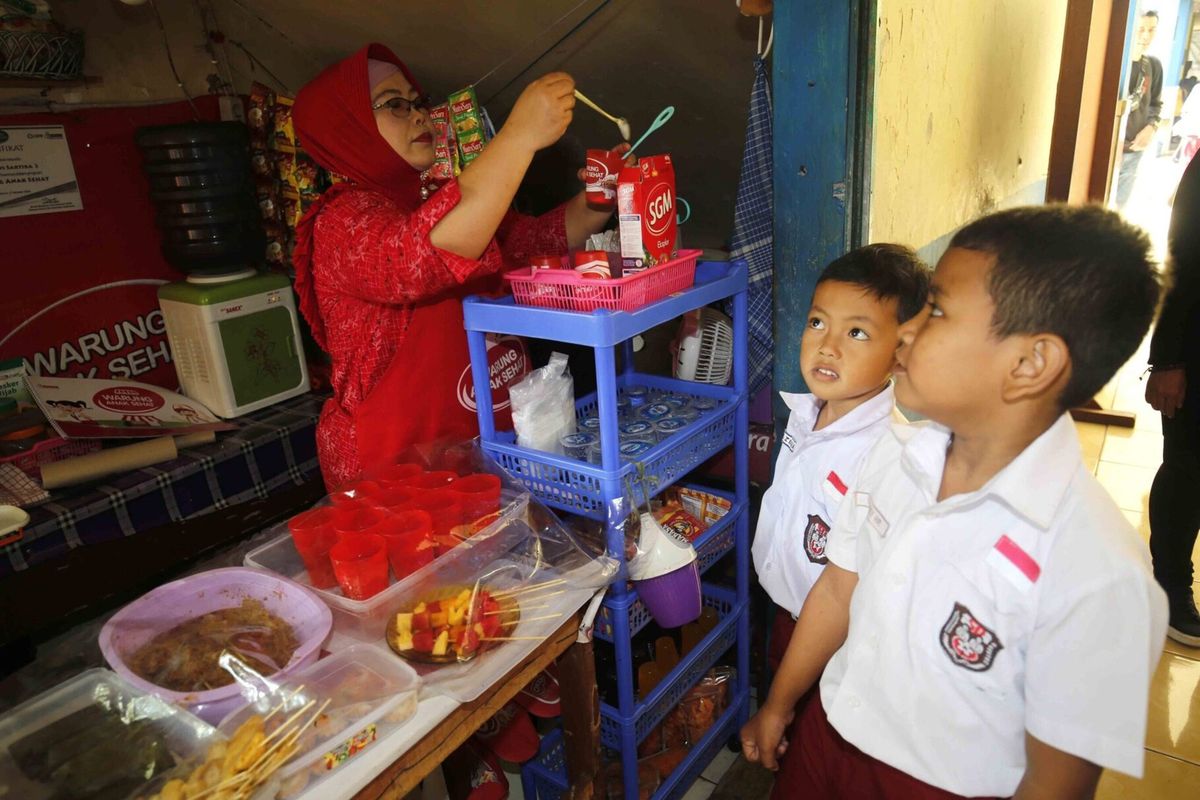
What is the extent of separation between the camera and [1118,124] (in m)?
4.62

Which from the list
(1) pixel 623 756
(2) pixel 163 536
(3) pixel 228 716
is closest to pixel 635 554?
(1) pixel 623 756

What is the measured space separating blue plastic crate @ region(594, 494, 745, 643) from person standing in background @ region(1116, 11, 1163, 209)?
515 cm

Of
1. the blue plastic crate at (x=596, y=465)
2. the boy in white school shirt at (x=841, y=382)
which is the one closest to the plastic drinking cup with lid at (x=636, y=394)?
the blue plastic crate at (x=596, y=465)

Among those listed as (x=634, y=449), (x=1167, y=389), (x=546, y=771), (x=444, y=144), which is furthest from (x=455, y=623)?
(x=1167, y=389)

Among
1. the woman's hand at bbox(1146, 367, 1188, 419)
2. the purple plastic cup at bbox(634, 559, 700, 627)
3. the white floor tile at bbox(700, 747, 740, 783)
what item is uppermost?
the woman's hand at bbox(1146, 367, 1188, 419)

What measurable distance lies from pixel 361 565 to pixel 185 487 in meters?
1.13

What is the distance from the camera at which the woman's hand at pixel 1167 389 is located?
212 cm

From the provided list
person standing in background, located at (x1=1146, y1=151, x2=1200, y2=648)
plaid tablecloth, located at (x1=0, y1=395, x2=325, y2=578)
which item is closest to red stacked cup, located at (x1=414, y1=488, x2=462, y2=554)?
plaid tablecloth, located at (x1=0, y1=395, x2=325, y2=578)

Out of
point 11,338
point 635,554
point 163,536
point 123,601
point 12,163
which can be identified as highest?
point 12,163

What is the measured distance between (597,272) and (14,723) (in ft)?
3.40

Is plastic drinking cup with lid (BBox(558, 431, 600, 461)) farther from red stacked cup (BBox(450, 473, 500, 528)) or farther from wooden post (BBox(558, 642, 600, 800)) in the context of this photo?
wooden post (BBox(558, 642, 600, 800))

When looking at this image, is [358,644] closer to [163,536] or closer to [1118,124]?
[163,536]

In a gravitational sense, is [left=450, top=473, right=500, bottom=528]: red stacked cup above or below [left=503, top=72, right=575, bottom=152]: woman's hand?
below

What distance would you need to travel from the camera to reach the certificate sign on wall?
2.00m
